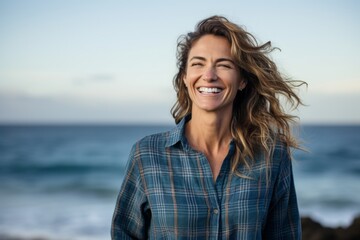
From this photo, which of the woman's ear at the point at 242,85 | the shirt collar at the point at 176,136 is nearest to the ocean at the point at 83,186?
the woman's ear at the point at 242,85

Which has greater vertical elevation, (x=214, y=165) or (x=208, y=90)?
(x=208, y=90)

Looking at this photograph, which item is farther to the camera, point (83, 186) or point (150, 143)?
Result: point (83, 186)

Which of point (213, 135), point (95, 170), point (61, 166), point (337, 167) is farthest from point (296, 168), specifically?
point (213, 135)

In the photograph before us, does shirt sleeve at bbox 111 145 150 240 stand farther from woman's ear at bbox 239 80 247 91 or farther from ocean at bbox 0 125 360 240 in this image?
ocean at bbox 0 125 360 240

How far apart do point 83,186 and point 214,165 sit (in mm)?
19903

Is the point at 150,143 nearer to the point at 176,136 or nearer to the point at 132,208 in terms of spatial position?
the point at 176,136

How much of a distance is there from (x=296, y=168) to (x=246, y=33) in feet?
76.7

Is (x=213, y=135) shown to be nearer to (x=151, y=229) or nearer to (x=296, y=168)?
(x=151, y=229)

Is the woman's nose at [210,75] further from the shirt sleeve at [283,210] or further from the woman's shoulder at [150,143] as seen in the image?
the shirt sleeve at [283,210]

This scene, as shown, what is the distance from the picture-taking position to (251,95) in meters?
3.47

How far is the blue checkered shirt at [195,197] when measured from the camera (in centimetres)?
303

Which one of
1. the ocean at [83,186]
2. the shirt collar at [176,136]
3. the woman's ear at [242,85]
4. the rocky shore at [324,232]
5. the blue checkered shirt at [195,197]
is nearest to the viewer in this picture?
the blue checkered shirt at [195,197]

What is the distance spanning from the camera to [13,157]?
107ft

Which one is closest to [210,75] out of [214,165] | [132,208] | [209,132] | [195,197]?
[209,132]
